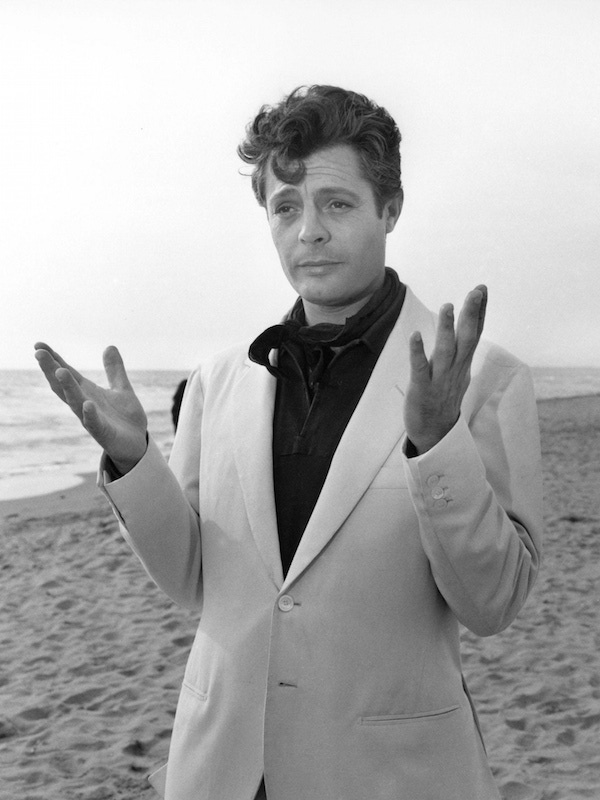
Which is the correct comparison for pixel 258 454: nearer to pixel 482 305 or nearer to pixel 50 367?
pixel 50 367

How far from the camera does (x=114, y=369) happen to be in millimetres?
1731

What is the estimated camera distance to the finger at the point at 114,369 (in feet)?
5.65

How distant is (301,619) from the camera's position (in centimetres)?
156

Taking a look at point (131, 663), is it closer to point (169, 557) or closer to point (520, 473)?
point (169, 557)

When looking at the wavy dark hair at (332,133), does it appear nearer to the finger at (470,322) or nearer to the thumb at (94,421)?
the finger at (470,322)

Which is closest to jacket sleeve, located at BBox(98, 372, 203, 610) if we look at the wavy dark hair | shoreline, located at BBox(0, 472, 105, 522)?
the wavy dark hair

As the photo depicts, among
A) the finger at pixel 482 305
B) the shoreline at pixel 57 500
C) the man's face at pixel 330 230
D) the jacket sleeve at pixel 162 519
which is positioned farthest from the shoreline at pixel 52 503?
the finger at pixel 482 305

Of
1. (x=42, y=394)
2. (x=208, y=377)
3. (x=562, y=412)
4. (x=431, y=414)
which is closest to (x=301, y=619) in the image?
(x=431, y=414)

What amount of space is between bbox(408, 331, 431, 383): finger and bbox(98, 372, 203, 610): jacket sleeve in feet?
1.75

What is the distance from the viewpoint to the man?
58.5 inches

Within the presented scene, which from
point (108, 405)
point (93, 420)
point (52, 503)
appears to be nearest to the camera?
point (93, 420)

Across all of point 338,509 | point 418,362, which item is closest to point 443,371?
point 418,362

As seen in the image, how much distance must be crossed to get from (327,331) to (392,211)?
1.03ft

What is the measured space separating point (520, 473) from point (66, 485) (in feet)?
38.0
